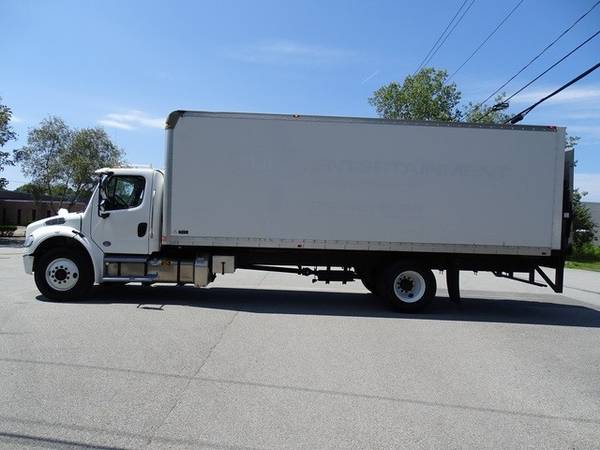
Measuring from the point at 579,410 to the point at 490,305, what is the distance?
23.5 feet

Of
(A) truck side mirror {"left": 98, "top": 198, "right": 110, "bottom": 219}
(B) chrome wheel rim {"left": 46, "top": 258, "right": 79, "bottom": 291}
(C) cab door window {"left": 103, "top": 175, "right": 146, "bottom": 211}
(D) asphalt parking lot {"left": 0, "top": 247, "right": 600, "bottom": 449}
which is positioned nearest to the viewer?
(D) asphalt parking lot {"left": 0, "top": 247, "right": 600, "bottom": 449}

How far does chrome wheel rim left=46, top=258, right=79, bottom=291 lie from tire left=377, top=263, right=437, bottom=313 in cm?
606

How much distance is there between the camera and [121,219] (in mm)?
10617

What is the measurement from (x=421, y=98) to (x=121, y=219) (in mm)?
27691

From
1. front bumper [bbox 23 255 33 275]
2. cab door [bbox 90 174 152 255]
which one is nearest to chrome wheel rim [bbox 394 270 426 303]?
cab door [bbox 90 174 152 255]

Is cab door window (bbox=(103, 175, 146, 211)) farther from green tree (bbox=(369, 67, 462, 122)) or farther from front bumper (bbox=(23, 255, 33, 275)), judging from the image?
green tree (bbox=(369, 67, 462, 122))

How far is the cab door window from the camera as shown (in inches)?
421

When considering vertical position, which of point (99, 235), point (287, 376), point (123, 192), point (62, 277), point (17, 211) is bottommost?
point (287, 376)

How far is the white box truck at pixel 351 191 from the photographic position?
10.3 m

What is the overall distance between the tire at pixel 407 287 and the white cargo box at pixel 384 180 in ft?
1.62

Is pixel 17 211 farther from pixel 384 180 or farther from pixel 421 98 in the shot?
pixel 384 180

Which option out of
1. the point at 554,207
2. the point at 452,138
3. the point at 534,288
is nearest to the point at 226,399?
the point at 452,138

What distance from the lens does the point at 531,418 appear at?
4.89 meters

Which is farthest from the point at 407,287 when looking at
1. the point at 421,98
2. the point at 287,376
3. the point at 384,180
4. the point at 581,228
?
the point at 581,228
